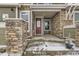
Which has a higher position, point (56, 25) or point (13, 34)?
point (56, 25)

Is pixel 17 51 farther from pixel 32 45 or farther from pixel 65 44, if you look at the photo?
pixel 65 44

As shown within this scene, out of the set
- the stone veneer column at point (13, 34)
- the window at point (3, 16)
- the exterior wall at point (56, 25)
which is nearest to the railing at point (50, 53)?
the stone veneer column at point (13, 34)

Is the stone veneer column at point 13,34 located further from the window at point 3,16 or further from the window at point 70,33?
the window at point 70,33

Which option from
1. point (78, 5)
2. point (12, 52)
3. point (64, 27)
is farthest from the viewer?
point (64, 27)

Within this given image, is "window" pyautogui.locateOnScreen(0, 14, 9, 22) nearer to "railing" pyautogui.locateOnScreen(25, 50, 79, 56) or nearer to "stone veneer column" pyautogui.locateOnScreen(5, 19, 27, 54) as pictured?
"stone veneer column" pyautogui.locateOnScreen(5, 19, 27, 54)

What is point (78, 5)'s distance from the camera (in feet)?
7.35

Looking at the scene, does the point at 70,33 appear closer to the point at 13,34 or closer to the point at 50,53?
the point at 50,53

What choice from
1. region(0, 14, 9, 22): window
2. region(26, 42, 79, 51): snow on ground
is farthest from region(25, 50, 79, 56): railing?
region(0, 14, 9, 22): window

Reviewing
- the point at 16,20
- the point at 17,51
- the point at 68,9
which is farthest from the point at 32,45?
the point at 68,9

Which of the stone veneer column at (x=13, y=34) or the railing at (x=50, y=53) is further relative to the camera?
the railing at (x=50, y=53)

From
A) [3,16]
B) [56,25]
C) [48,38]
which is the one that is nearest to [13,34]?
[3,16]

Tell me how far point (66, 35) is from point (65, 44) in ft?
0.46

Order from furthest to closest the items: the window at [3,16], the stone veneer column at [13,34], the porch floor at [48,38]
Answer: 1. the porch floor at [48,38]
2. the window at [3,16]
3. the stone veneer column at [13,34]

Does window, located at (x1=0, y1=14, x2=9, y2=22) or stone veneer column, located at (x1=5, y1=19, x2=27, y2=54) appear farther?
window, located at (x1=0, y1=14, x2=9, y2=22)
